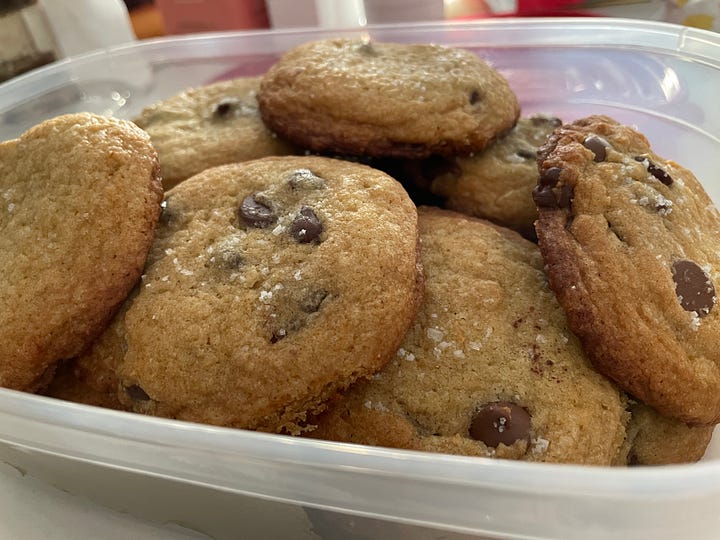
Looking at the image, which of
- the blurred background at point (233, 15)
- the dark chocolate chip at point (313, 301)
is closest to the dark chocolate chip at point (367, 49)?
the dark chocolate chip at point (313, 301)

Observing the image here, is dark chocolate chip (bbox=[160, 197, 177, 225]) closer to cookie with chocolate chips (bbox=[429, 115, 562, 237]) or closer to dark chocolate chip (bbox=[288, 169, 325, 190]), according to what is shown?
dark chocolate chip (bbox=[288, 169, 325, 190])

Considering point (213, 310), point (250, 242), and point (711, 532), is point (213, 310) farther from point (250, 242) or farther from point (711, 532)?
point (711, 532)

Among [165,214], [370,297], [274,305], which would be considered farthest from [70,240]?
[370,297]

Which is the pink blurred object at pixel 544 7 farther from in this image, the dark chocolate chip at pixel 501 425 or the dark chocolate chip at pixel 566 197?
the dark chocolate chip at pixel 501 425

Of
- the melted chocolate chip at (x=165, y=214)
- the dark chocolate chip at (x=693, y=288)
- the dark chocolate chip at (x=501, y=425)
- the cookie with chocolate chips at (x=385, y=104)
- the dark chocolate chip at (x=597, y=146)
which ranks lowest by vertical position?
the dark chocolate chip at (x=501, y=425)

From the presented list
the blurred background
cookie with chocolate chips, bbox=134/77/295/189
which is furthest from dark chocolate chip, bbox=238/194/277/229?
the blurred background

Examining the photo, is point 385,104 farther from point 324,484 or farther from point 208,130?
point 324,484

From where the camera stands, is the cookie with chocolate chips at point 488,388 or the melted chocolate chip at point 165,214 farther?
the melted chocolate chip at point 165,214
